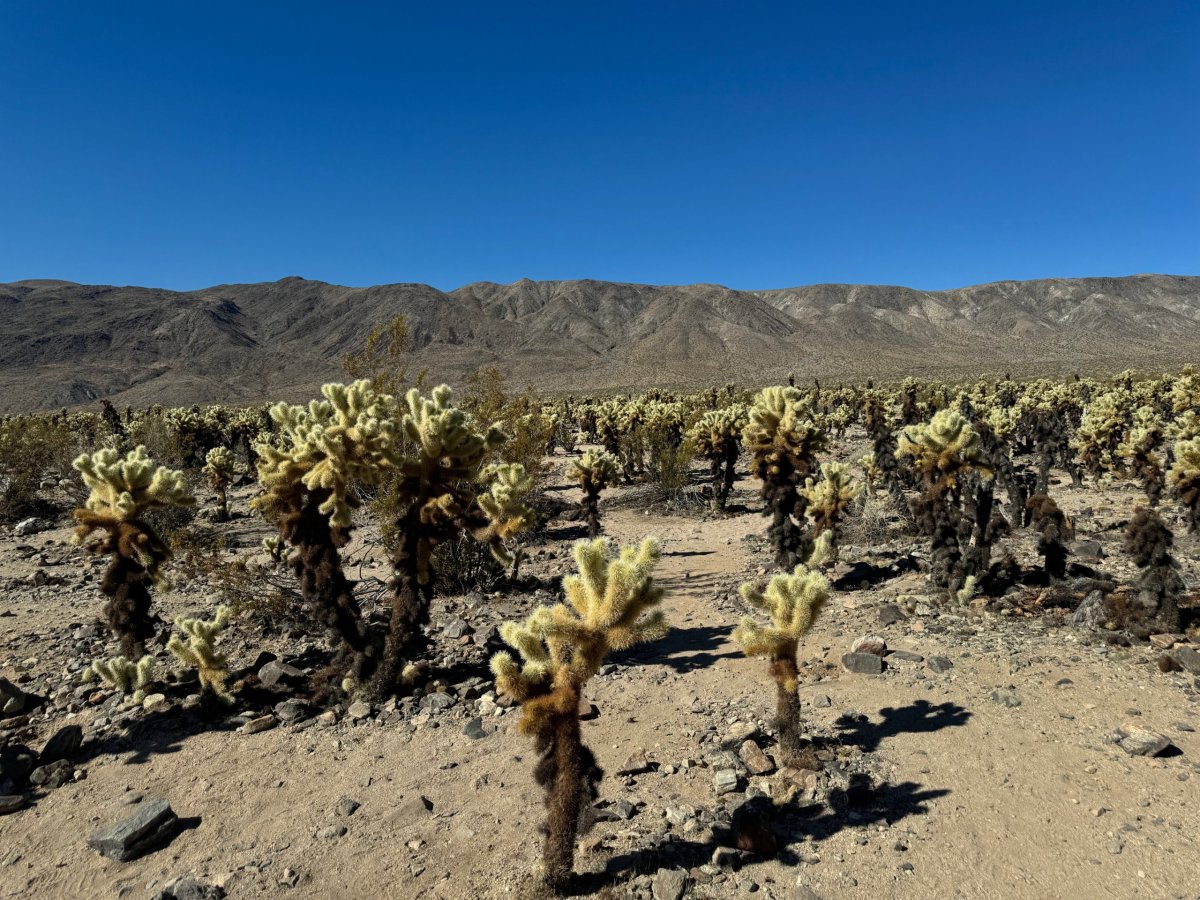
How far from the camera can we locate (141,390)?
99.9 meters

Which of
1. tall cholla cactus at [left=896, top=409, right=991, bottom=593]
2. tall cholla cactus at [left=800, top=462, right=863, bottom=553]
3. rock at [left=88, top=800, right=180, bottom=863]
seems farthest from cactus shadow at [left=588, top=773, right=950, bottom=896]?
tall cholla cactus at [left=800, top=462, right=863, bottom=553]

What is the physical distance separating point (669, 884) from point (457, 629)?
17.9 feet

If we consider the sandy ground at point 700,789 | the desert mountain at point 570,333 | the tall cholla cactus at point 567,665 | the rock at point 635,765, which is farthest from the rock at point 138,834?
the desert mountain at point 570,333

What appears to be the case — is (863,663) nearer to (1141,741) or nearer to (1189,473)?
(1141,741)

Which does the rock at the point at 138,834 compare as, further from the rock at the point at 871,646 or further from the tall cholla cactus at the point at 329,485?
the rock at the point at 871,646

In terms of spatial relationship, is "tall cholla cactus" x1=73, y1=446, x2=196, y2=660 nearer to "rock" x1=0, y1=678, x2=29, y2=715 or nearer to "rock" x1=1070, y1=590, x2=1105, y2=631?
"rock" x1=0, y1=678, x2=29, y2=715

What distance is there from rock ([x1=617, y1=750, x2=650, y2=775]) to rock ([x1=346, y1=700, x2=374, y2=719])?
2.90 m

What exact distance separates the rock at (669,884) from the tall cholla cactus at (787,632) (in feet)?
5.75

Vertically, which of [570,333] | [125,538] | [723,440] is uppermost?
[570,333]

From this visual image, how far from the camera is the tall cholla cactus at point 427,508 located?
22.2ft

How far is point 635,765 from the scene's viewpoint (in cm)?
581

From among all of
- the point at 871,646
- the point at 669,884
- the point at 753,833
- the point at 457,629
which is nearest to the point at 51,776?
the point at 457,629

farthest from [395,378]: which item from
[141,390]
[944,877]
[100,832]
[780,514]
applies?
[141,390]

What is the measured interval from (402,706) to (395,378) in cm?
942
